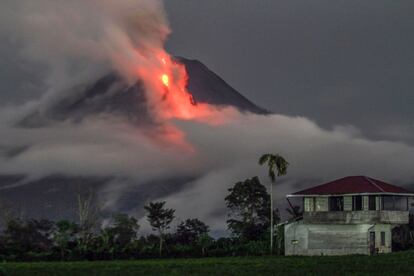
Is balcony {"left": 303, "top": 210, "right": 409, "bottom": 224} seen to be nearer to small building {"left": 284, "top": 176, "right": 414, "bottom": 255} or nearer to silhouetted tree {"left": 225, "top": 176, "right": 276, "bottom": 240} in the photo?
small building {"left": 284, "top": 176, "right": 414, "bottom": 255}

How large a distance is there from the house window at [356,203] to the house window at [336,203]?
3.71 feet

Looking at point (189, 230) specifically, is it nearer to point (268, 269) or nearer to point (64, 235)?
point (64, 235)

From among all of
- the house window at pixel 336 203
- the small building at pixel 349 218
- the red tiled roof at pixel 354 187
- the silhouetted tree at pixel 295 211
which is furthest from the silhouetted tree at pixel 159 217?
the house window at pixel 336 203

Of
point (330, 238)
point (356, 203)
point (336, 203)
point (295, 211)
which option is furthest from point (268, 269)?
point (295, 211)

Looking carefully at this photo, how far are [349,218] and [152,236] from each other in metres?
24.1

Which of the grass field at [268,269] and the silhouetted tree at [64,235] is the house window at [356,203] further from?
Answer: the silhouetted tree at [64,235]

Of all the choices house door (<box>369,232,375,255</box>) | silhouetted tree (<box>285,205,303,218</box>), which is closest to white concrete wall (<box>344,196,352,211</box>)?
house door (<box>369,232,375,255</box>)

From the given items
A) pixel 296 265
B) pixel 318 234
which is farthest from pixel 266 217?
pixel 296 265

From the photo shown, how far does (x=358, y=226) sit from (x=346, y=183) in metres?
4.22

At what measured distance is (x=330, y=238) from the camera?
2660 inches

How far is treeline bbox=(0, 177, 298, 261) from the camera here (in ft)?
221

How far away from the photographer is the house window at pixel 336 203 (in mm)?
67469

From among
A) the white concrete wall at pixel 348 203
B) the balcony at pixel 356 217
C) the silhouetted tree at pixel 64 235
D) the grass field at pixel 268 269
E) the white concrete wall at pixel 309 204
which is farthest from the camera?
Result: the white concrete wall at pixel 309 204

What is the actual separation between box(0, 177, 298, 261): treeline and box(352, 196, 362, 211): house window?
25.9ft
